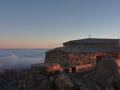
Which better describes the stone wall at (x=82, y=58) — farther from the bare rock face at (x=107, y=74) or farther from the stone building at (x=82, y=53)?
the bare rock face at (x=107, y=74)

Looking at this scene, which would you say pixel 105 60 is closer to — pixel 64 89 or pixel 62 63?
pixel 64 89

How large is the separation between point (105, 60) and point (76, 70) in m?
4.17

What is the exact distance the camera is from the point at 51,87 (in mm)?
14922

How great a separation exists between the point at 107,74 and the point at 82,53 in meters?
11.5

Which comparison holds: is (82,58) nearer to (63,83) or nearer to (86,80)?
(86,80)

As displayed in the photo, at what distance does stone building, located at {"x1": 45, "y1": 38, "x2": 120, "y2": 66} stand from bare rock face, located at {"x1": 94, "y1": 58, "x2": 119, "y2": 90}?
9752mm

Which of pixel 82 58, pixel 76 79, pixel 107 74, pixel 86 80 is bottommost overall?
pixel 86 80

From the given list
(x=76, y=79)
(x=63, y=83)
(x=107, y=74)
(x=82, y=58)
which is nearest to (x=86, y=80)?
(x=76, y=79)

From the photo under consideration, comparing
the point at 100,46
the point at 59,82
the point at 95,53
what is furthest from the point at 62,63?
the point at 59,82

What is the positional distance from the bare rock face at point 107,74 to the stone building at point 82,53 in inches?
384

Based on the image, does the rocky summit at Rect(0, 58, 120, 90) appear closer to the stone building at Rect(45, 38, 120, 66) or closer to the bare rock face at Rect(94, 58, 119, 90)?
the bare rock face at Rect(94, 58, 119, 90)

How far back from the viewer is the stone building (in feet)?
86.5

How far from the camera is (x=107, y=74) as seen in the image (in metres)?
15.8

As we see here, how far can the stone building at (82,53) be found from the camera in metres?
26.4
